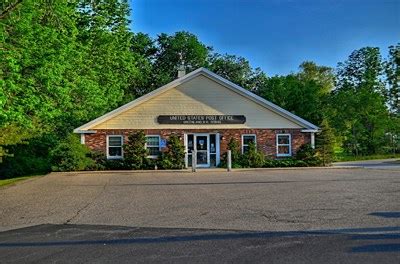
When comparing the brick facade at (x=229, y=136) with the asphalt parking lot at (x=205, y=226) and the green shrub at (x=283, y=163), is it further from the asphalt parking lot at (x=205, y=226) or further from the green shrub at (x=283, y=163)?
the asphalt parking lot at (x=205, y=226)

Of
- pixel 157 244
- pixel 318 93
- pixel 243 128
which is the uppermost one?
pixel 318 93

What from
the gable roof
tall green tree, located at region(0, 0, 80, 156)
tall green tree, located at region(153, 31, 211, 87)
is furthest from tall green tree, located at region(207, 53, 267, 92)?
tall green tree, located at region(0, 0, 80, 156)

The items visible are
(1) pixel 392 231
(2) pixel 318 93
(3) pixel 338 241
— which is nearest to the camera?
(3) pixel 338 241

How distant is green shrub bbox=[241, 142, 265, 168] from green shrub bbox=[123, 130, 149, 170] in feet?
19.1

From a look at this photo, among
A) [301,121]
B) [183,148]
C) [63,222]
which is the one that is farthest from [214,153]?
[63,222]

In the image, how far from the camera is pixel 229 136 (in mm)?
29078

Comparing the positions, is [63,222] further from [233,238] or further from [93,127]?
[93,127]

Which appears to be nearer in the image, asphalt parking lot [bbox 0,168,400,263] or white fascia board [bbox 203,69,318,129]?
asphalt parking lot [bbox 0,168,400,263]

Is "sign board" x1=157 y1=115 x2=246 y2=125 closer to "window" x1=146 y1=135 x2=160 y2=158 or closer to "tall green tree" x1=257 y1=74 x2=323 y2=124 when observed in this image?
"window" x1=146 y1=135 x2=160 y2=158

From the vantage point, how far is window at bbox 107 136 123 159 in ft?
92.7

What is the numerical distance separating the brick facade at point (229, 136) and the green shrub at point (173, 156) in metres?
0.69

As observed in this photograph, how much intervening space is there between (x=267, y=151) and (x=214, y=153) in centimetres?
324

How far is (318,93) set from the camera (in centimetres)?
4744

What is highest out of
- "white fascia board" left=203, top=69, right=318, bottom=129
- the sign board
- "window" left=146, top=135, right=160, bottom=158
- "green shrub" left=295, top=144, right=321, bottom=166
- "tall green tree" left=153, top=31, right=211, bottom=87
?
"tall green tree" left=153, top=31, right=211, bottom=87
